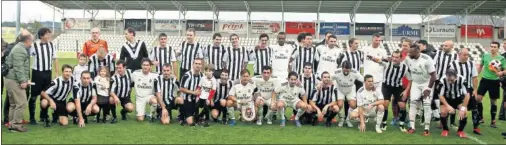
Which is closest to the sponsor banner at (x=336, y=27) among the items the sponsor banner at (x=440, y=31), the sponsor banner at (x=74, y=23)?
the sponsor banner at (x=440, y=31)

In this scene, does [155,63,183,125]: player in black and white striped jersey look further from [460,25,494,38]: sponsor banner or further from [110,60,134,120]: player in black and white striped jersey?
[460,25,494,38]: sponsor banner


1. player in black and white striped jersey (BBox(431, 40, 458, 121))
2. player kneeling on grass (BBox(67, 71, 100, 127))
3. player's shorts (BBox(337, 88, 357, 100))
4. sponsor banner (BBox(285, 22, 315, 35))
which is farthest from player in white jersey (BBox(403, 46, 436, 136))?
sponsor banner (BBox(285, 22, 315, 35))

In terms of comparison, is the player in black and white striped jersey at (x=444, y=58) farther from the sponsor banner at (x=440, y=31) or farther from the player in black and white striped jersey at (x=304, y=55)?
the sponsor banner at (x=440, y=31)

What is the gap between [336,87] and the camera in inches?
275

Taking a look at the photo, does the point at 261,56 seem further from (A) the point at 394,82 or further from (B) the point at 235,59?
(A) the point at 394,82

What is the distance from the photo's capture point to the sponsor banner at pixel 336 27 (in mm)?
33938

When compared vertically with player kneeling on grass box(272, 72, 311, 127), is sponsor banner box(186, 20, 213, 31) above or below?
above

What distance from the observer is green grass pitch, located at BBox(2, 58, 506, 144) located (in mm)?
5285

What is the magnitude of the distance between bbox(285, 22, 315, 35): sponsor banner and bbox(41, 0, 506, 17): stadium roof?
70.6 inches

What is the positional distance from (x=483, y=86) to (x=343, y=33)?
2725 cm

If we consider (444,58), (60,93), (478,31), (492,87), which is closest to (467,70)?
(444,58)

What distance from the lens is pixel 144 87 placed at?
7141 millimetres

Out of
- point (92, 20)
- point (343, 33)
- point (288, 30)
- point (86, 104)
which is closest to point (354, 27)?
point (343, 33)

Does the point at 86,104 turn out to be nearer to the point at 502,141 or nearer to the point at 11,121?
the point at 11,121
